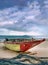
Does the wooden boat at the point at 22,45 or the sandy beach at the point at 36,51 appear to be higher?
the wooden boat at the point at 22,45

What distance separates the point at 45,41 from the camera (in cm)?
252

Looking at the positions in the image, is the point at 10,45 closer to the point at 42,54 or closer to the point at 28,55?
the point at 28,55

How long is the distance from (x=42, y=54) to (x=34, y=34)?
302 mm

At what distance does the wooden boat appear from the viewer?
2.51 m

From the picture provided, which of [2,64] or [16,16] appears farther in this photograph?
[16,16]

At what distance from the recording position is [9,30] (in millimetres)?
2570

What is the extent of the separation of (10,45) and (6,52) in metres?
0.11

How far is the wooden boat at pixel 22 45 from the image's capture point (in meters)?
2.51

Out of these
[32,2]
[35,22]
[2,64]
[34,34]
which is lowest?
[2,64]

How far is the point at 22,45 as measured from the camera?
2.53 meters

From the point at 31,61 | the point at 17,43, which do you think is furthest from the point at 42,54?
the point at 17,43

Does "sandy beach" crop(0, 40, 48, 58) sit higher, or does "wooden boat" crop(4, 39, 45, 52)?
"wooden boat" crop(4, 39, 45, 52)

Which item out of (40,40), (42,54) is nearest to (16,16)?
(40,40)

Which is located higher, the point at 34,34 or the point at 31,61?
the point at 34,34
